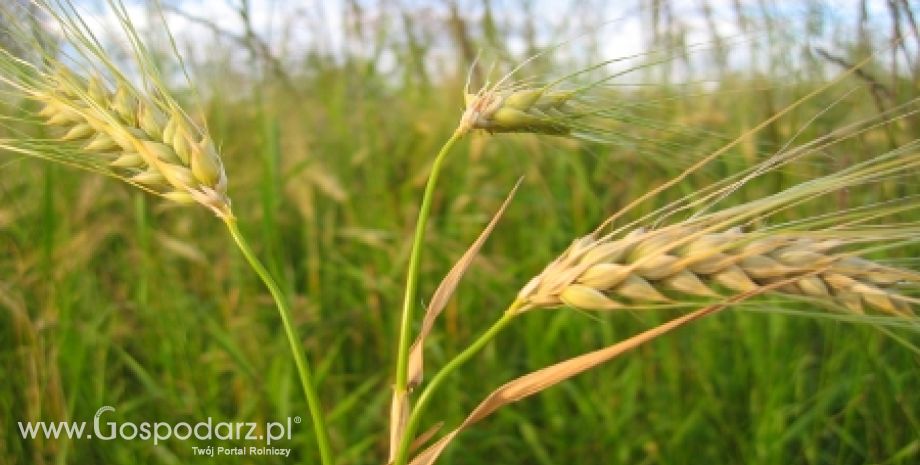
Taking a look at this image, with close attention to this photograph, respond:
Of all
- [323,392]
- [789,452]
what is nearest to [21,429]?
[323,392]

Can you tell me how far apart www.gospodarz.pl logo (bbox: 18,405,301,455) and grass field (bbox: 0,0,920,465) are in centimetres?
1

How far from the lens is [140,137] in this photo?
0.79 m

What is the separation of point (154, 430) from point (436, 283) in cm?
79

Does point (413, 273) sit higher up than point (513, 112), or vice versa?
point (513, 112)

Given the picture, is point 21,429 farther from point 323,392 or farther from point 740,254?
point 740,254

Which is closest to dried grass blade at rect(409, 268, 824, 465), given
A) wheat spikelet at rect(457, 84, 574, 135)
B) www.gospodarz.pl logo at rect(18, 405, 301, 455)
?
wheat spikelet at rect(457, 84, 574, 135)

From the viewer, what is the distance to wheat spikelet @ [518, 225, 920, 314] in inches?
25.6

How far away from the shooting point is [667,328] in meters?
0.65

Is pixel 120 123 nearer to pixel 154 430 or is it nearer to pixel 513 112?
pixel 513 112

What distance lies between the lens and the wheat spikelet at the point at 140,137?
742 mm

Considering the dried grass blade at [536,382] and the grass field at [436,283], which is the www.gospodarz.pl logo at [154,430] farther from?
the dried grass blade at [536,382]

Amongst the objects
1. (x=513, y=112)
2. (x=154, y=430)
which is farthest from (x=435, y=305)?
(x=154, y=430)

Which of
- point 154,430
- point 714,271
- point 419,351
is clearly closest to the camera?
point 714,271

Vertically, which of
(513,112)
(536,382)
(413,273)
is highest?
(513,112)
